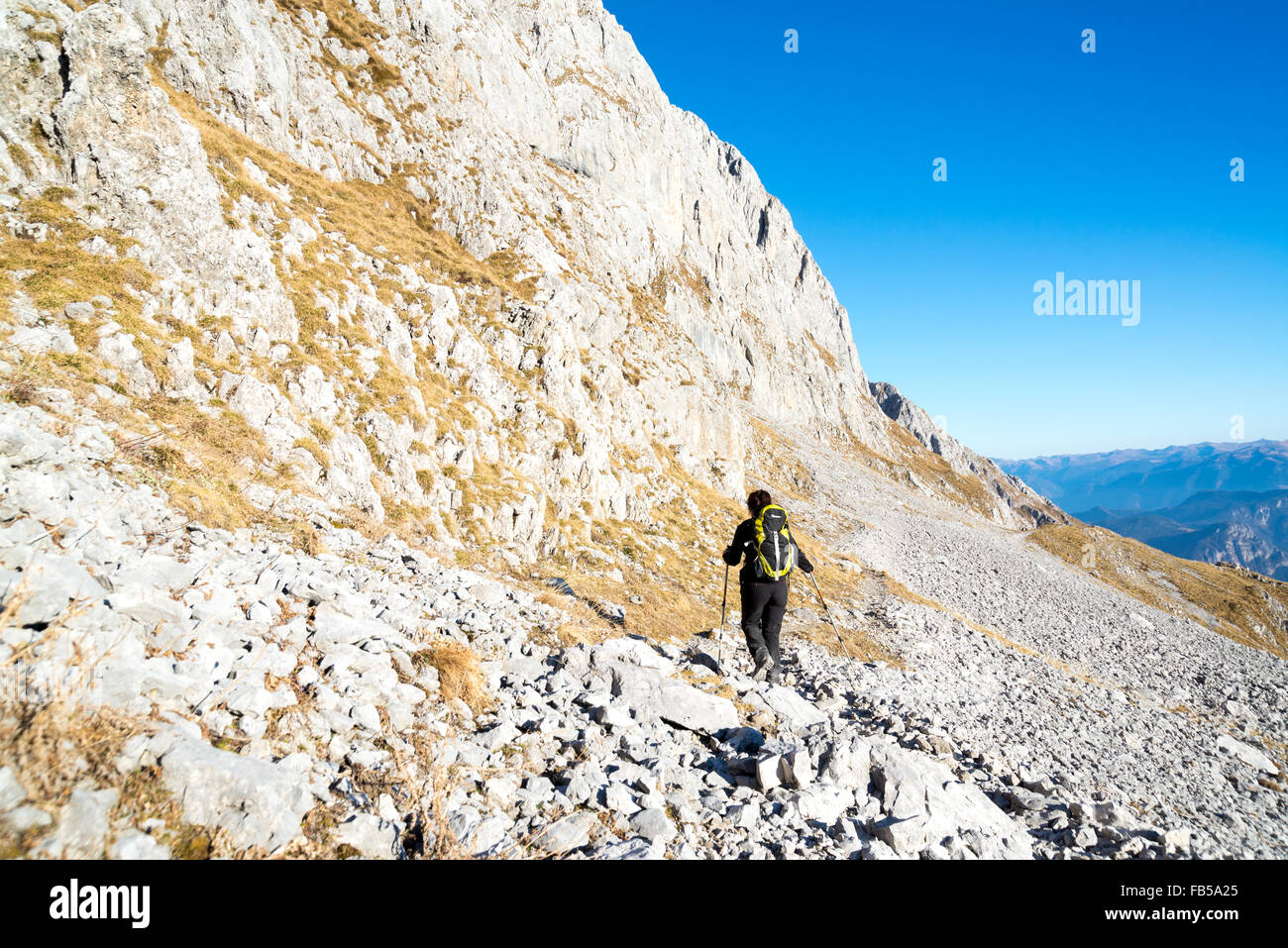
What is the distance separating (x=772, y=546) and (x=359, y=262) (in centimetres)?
2025

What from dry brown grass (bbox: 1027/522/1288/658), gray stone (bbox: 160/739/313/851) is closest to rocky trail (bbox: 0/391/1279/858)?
gray stone (bbox: 160/739/313/851)

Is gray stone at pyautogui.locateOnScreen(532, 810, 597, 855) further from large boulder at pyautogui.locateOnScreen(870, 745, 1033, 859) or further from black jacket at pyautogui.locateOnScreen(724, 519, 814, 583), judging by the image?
black jacket at pyautogui.locateOnScreen(724, 519, 814, 583)

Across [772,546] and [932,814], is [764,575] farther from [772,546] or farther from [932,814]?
[932,814]

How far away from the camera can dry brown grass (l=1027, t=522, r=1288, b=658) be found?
184 ft

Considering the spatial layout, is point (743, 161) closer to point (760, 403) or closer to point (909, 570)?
point (760, 403)

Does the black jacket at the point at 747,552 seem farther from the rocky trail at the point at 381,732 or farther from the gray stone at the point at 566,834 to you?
the gray stone at the point at 566,834

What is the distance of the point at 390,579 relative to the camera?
30.0 feet

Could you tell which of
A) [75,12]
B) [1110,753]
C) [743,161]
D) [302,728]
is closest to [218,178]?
[75,12]

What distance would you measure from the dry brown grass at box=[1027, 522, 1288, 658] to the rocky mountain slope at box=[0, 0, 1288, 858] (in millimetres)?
22577

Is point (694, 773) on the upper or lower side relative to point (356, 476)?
lower

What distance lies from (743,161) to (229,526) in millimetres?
153711

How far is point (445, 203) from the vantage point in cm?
3281

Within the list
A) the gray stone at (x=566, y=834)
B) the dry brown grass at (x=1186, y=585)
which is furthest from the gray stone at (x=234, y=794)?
the dry brown grass at (x=1186, y=585)

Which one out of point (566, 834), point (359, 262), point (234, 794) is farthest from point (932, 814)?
point (359, 262)
